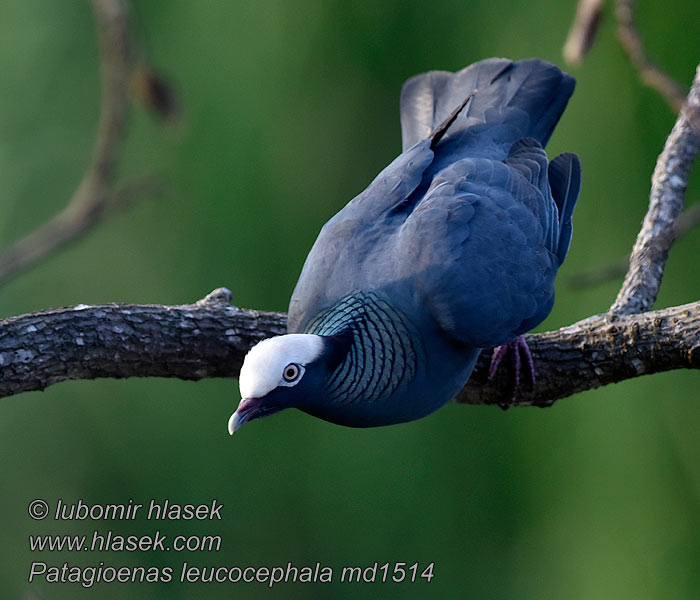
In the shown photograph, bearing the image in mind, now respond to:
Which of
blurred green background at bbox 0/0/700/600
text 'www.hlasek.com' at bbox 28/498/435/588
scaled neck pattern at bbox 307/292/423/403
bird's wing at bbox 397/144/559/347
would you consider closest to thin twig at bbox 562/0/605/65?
bird's wing at bbox 397/144/559/347

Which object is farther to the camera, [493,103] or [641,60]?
[493,103]

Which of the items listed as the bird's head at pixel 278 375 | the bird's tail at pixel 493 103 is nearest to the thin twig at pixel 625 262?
the bird's tail at pixel 493 103

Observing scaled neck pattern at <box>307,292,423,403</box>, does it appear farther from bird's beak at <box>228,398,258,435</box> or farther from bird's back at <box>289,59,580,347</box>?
bird's beak at <box>228,398,258,435</box>

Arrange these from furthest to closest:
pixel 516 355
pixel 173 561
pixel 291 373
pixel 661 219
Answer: pixel 173 561 < pixel 661 219 < pixel 516 355 < pixel 291 373

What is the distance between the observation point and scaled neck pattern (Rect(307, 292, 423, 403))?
5.88 feet

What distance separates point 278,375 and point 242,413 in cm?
9

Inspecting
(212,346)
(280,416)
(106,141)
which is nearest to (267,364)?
(212,346)

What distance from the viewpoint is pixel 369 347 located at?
1.84m

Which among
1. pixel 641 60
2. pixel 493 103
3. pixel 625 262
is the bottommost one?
pixel 641 60

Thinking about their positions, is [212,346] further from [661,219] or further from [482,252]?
[661,219]

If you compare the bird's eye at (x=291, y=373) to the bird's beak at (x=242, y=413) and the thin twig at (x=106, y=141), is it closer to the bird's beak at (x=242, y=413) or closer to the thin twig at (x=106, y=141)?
the bird's beak at (x=242, y=413)

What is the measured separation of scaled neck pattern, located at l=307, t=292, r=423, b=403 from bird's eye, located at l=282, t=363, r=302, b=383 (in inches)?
4.0

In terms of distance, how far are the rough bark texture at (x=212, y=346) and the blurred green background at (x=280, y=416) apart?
1.18 metres

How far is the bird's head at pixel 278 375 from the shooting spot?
162 cm
